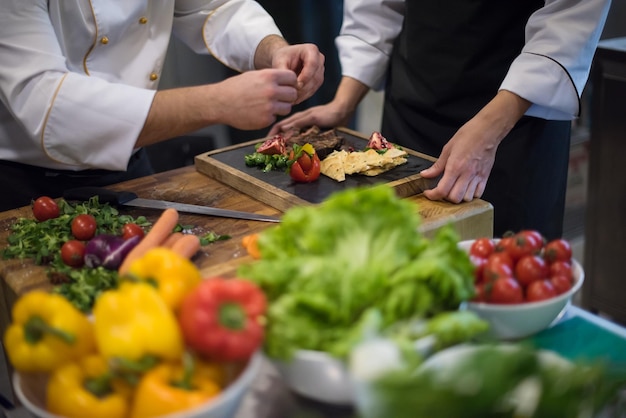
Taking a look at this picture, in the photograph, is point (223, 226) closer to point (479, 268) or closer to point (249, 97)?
point (249, 97)

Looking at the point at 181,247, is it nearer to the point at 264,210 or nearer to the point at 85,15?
the point at 264,210

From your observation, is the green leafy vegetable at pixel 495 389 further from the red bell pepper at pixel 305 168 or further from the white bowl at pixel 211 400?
the red bell pepper at pixel 305 168

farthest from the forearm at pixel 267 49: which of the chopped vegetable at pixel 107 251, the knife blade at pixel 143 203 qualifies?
the chopped vegetable at pixel 107 251

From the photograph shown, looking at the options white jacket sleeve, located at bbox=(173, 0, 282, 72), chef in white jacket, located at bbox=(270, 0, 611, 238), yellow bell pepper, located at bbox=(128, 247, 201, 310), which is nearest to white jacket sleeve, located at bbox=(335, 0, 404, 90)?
chef in white jacket, located at bbox=(270, 0, 611, 238)

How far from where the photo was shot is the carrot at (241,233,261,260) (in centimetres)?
133

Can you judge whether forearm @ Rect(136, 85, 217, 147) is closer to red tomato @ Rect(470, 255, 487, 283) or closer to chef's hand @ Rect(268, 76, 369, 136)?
chef's hand @ Rect(268, 76, 369, 136)

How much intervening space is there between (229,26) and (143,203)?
2.21 ft

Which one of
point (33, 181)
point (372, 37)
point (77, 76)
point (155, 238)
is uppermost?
point (77, 76)

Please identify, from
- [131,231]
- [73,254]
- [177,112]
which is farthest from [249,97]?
[73,254]

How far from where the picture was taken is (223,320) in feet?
2.80

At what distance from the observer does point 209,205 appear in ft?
5.57

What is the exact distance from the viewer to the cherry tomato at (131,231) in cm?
140

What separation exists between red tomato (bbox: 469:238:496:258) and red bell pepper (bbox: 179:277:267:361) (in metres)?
0.45

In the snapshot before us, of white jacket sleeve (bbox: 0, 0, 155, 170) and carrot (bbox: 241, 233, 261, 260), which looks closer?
carrot (bbox: 241, 233, 261, 260)
